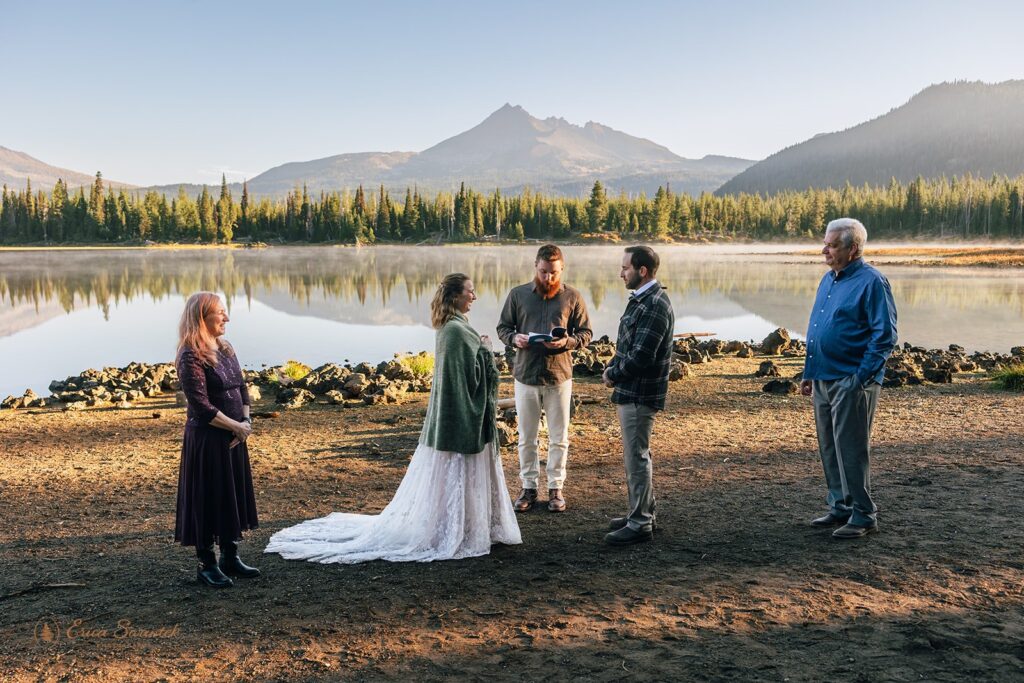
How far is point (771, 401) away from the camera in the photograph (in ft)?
43.3

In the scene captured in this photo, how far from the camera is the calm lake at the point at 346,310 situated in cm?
2277

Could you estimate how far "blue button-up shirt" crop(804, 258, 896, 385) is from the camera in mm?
6105

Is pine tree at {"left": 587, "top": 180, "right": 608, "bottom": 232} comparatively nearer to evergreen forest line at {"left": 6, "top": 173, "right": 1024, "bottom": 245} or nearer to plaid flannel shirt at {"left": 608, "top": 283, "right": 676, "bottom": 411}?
evergreen forest line at {"left": 6, "top": 173, "right": 1024, "bottom": 245}

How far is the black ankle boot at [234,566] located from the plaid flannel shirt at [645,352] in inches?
111

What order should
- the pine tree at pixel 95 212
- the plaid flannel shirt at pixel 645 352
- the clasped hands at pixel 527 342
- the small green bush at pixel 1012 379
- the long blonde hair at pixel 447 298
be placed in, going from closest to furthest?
the long blonde hair at pixel 447 298 < the plaid flannel shirt at pixel 645 352 < the clasped hands at pixel 527 342 < the small green bush at pixel 1012 379 < the pine tree at pixel 95 212

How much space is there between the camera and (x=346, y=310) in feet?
109

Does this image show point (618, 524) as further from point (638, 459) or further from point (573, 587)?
point (573, 587)

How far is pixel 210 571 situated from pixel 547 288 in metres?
3.49

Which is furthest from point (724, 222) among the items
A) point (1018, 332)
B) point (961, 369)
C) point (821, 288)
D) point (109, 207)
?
point (821, 288)

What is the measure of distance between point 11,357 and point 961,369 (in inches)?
882

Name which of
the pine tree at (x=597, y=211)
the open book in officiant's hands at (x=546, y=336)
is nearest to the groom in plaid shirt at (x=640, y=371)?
the open book in officiant's hands at (x=546, y=336)

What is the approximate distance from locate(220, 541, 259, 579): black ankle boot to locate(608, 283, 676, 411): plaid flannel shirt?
281cm
